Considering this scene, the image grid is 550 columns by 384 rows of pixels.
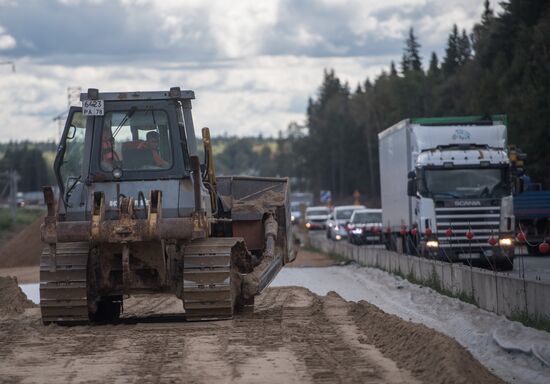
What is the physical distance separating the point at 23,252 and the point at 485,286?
47.7 meters

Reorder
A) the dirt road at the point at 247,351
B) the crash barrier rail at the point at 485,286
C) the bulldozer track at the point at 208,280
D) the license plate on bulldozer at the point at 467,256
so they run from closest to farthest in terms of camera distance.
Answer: the dirt road at the point at 247,351
the crash barrier rail at the point at 485,286
the bulldozer track at the point at 208,280
the license plate on bulldozer at the point at 467,256

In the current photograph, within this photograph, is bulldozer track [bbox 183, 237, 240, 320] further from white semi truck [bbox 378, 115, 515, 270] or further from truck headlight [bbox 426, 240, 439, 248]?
truck headlight [bbox 426, 240, 439, 248]

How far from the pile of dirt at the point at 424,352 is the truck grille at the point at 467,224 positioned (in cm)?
1528

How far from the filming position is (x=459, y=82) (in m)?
103

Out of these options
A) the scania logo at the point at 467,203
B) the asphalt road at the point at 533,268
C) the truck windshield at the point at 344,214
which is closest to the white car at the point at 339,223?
the truck windshield at the point at 344,214

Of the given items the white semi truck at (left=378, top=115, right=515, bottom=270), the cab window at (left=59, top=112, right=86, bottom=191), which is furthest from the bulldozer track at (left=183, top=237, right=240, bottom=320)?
the white semi truck at (left=378, top=115, right=515, bottom=270)

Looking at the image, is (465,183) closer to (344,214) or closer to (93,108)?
(93,108)

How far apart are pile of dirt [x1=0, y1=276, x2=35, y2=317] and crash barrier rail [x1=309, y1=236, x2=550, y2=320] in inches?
321

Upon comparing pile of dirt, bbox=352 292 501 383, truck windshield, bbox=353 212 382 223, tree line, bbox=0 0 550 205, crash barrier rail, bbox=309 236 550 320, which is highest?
tree line, bbox=0 0 550 205

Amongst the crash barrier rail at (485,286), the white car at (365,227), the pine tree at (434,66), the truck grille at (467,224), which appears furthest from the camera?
the pine tree at (434,66)

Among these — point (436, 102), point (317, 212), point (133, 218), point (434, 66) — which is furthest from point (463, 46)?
point (133, 218)

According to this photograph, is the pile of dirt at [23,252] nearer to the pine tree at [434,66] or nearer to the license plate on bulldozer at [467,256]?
the license plate on bulldozer at [467,256]

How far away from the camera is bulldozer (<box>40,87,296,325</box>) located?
16266mm

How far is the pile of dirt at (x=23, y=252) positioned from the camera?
59344 mm
